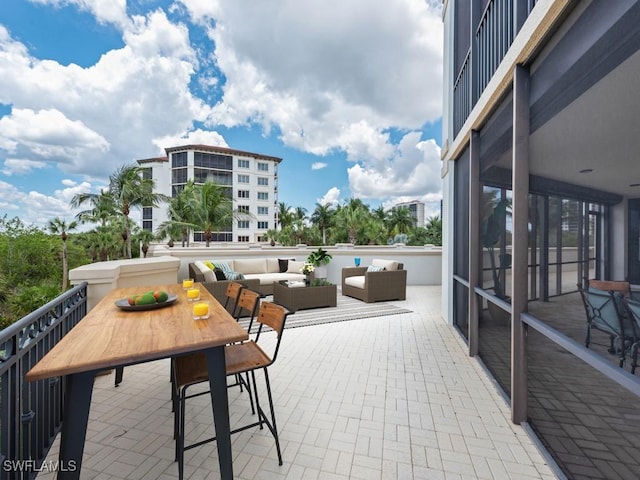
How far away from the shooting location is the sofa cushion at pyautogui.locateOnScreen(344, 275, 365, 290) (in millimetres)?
6798

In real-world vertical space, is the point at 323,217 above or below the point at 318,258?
above

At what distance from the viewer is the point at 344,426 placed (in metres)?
2.15

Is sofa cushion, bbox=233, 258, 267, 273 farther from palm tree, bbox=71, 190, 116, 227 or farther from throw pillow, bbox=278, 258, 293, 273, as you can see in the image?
palm tree, bbox=71, 190, 116, 227

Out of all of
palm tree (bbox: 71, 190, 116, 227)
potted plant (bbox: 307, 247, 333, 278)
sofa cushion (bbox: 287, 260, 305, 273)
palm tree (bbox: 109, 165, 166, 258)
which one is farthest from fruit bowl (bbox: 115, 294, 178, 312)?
palm tree (bbox: 71, 190, 116, 227)

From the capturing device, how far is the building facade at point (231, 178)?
117 ft

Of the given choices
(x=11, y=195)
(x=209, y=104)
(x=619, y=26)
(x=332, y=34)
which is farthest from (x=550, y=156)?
(x=209, y=104)

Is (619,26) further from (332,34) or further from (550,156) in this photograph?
(332,34)

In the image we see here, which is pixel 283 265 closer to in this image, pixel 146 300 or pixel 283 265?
pixel 283 265

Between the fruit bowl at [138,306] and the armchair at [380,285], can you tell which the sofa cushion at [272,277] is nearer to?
the armchair at [380,285]

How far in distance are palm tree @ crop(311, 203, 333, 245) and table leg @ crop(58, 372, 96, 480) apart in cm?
2976

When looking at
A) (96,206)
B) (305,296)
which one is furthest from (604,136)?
(96,206)

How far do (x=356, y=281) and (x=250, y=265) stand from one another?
9.36 feet

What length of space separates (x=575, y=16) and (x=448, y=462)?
8.47 feet

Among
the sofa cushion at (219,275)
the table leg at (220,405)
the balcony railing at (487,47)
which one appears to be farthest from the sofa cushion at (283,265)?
the table leg at (220,405)
